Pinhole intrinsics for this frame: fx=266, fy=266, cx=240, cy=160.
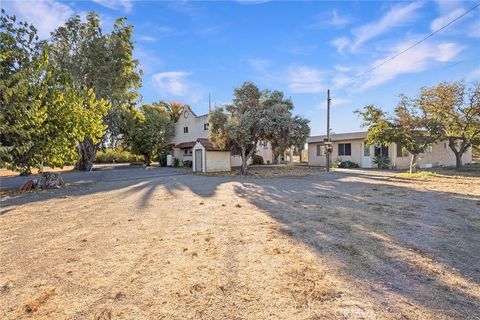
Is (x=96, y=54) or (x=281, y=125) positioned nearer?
(x=281, y=125)

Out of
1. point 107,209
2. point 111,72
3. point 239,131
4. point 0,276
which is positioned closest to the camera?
point 0,276

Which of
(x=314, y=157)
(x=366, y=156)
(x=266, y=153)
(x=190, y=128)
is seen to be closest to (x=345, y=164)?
(x=366, y=156)

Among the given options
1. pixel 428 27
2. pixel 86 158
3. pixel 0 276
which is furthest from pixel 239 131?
pixel 86 158

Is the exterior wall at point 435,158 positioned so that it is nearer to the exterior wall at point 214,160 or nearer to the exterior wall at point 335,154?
the exterior wall at point 335,154

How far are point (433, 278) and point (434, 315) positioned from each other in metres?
0.89

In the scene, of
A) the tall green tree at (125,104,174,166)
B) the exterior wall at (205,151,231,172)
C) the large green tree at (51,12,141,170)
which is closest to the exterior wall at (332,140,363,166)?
the exterior wall at (205,151,231,172)

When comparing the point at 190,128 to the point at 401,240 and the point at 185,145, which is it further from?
the point at 401,240

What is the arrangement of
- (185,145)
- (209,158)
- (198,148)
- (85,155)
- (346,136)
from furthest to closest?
(185,145) < (346,136) < (85,155) < (198,148) < (209,158)

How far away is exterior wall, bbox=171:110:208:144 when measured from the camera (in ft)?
89.5

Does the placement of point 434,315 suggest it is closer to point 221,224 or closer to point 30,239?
point 221,224

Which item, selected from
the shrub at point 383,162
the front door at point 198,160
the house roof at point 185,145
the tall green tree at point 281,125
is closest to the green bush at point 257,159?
the house roof at point 185,145

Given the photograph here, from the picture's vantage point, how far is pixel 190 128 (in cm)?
2906

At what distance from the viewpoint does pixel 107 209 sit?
7332 mm

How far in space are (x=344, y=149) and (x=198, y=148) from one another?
13447 mm
